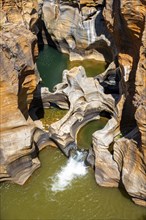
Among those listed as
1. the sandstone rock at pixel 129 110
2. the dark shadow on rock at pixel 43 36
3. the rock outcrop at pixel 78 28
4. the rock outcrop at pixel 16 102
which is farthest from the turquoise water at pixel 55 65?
the rock outcrop at pixel 16 102

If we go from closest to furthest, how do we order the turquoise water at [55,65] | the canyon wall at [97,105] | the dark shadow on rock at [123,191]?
the canyon wall at [97,105] < the dark shadow on rock at [123,191] < the turquoise water at [55,65]

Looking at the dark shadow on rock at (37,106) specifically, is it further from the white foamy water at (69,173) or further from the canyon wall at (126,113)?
the white foamy water at (69,173)

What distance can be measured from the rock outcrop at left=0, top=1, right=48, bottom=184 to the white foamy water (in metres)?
1.47

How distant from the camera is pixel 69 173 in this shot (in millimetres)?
18797

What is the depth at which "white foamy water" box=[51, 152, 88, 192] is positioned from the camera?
18.0 m

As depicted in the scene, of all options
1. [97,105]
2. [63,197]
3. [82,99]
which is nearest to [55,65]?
[82,99]

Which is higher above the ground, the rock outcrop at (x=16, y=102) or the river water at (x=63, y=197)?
the rock outcrop at (x=16, y=102)

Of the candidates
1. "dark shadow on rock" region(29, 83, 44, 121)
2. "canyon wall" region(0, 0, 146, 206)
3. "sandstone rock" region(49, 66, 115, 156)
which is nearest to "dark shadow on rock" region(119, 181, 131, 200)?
"canyon wall" region(0, 0, 146, 206)

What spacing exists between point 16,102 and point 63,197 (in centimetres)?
539

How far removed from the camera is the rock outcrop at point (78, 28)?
30.8 meters

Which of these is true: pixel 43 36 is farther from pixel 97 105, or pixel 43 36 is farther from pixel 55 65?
pixel 97 105

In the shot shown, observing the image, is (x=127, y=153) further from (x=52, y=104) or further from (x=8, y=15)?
(x=8, y=15)

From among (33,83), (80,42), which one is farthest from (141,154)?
(80,42)

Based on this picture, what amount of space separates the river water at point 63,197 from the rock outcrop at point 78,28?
14.7 meters
